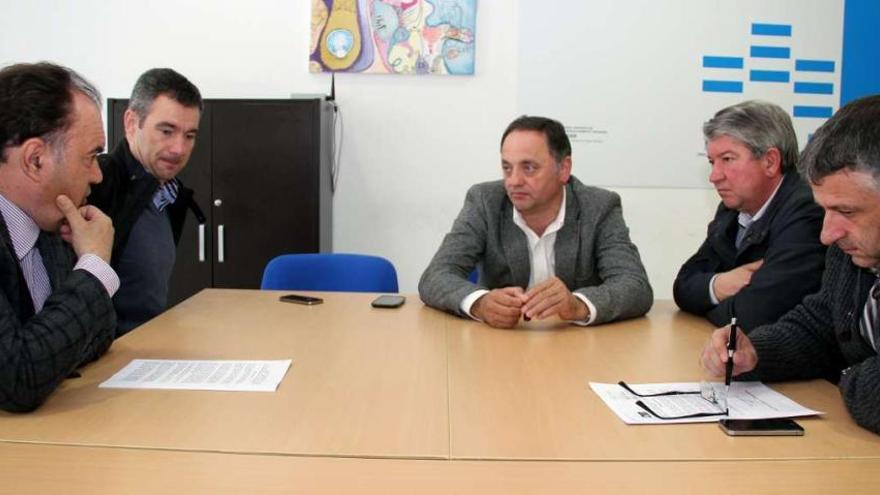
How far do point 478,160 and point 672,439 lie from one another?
10.2 feet

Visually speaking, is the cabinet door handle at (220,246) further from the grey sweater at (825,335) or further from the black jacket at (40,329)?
the grey sweater at (825,335)

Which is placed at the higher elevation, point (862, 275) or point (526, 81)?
point (526, 81)

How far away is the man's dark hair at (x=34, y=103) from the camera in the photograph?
4.72 ft

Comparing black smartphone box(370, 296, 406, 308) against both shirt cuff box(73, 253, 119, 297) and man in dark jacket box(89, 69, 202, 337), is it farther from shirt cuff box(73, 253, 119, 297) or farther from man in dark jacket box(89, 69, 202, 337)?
shirt cuff box(73, 253, 119, 297)

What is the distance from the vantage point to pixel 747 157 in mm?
2326

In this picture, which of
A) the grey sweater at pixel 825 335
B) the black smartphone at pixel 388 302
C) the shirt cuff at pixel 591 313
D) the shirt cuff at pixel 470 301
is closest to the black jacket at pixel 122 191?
the black smartphone at pixel 388 302

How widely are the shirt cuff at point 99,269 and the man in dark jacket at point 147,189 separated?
868mm

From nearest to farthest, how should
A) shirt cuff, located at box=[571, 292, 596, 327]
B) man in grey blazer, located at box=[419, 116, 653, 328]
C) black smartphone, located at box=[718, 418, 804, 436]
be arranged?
black smartphone, located at box=[718, 418, 804, 436], shirt cuff, located at box=[571, 292, 596, 327], man in grey blazer, located at box=[419, 116, 653, 328]

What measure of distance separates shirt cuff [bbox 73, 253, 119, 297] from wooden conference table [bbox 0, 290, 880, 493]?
21cm

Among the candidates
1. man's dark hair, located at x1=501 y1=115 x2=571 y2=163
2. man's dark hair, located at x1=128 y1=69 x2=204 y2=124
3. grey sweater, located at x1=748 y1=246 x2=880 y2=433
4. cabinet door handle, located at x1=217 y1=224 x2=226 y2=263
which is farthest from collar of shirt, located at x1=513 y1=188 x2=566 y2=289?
cabinet door handle, located at x1=217 y1=224 x2=226 y2=263

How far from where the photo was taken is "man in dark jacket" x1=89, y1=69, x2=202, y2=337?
2.38m

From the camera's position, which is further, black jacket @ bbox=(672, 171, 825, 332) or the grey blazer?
the grey blazer

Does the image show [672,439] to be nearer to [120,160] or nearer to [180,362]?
[180,362]

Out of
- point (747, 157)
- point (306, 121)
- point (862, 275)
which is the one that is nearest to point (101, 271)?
point (862, 275)
